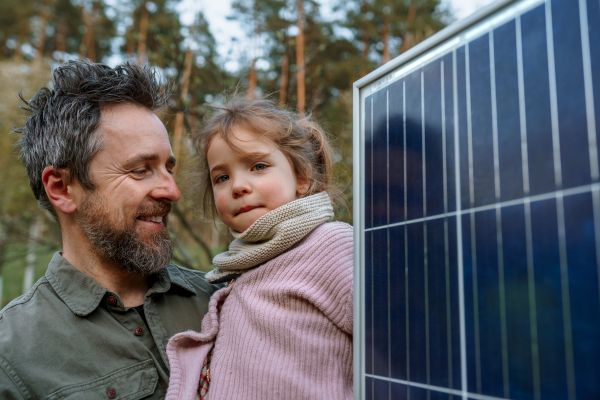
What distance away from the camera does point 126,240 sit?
2416 mm

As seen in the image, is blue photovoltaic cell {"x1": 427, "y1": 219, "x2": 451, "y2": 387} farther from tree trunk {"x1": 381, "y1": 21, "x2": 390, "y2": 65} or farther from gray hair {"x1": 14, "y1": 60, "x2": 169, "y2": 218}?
tree trunk {"x1": 381, "y1": 21, "x2": 390, "y2": 65}

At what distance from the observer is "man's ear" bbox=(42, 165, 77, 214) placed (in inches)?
101

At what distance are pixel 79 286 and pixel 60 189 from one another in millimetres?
573

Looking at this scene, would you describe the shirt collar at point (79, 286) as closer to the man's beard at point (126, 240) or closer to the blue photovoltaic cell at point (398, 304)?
the man's beard at point (126, 240)

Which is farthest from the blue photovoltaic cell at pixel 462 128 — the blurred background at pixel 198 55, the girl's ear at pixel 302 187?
the blurred background at pixel 198 55

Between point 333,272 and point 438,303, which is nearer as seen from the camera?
point 438,303

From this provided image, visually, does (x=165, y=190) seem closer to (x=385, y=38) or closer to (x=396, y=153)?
(x=396, y=153)

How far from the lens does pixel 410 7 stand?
520 inches

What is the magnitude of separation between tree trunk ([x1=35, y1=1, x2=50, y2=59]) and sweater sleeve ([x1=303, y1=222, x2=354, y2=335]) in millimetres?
21220

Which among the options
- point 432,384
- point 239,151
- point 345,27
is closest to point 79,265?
point 239,151

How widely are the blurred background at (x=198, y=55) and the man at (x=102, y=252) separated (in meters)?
0.61

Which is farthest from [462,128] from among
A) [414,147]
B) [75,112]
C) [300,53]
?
[300,53]

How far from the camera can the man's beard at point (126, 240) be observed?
2412 millimetres

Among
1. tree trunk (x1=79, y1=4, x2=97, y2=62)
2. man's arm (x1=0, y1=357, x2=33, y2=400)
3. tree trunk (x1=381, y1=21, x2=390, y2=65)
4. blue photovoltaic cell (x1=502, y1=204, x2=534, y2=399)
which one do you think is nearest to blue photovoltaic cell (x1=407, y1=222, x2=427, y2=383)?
blue photovoltaic cell (x1=502, y1=204, x2=534, y2=399)
